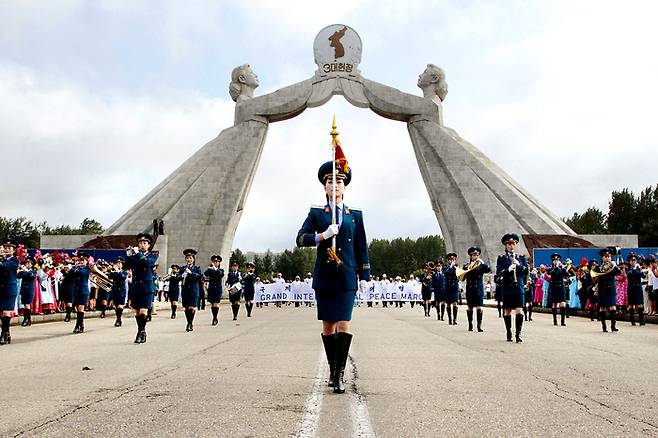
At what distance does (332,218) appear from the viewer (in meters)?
6.77

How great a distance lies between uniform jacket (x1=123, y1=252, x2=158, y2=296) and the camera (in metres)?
12.8

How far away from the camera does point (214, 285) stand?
1955 centimetres

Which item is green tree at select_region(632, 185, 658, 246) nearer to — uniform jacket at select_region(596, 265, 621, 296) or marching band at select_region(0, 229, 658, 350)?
marching band at select_region(0, 229, 658, 350)

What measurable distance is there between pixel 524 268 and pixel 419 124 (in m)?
38.5

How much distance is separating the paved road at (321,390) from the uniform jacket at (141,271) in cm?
133

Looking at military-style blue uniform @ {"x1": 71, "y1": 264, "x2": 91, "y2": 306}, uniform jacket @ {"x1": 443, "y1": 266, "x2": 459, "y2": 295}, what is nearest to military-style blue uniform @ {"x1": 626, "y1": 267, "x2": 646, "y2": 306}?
uniform jacket @ {"x1": 443, "y1": 266, "x2": 459, "y2": 295}

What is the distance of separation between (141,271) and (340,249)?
7.31 m

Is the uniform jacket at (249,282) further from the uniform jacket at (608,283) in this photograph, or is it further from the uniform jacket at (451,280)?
the uniform jacket at (608,283)

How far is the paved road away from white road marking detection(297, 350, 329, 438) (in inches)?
0.6

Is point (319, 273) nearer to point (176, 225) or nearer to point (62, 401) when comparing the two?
point (62, 401)

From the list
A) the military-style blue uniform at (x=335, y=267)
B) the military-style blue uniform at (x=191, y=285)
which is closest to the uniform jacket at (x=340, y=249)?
the military-style blue uniform at (x=335, y=267)

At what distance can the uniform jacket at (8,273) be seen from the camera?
12.4 m

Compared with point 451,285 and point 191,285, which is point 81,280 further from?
point 451,285

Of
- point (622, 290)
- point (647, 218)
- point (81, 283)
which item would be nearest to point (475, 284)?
point (622, 290)
